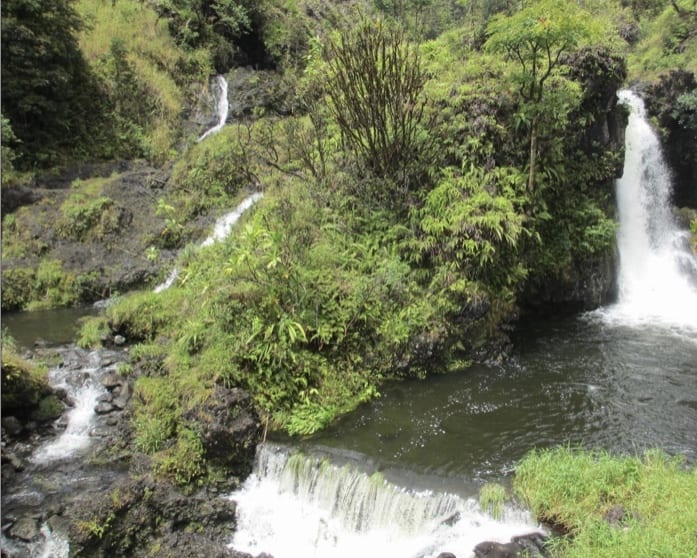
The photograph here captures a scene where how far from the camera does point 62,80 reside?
55.0 feet

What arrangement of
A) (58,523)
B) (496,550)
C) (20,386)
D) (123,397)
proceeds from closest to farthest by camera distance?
(496,550) → (58,523) → (20,386) → (123,397)

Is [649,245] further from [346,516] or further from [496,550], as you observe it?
[346,516]

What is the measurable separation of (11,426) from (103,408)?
1.33 meters

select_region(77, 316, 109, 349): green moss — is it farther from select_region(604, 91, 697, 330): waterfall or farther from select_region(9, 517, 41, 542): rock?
select_region(604, 91, 697, 330): waterfall

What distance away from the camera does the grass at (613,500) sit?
17.1 ft

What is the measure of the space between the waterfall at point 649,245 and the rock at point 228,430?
31.3 ft

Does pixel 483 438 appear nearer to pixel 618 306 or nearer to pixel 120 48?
pixel 618 306

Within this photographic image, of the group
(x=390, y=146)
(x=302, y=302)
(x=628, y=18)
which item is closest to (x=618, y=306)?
(x=390, y=146)

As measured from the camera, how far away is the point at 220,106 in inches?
830

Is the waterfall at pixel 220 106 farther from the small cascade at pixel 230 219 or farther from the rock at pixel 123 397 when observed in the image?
the rock at pixel 123 397

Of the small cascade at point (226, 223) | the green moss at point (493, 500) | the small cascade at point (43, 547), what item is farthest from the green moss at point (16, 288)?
the green moss at point (493, 500)

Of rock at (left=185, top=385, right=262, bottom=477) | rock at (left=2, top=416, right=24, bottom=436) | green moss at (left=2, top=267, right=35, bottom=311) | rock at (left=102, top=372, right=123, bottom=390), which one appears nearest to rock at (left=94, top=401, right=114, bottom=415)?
rock at (left=102, top=372, right=123, bottom=390)

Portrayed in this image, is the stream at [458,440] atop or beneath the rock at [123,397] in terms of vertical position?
beneath

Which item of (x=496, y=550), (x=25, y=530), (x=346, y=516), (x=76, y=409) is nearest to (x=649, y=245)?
(x=496, y=550)
